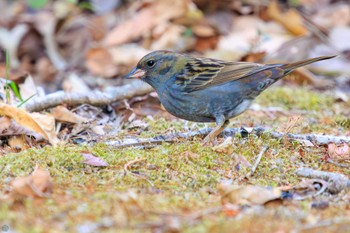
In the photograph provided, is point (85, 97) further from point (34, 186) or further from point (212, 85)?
point (34, 186)

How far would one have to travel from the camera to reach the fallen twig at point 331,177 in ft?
12.1

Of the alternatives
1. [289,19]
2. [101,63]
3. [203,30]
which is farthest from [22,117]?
[289,19]

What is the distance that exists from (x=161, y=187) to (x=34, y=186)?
0.75 m

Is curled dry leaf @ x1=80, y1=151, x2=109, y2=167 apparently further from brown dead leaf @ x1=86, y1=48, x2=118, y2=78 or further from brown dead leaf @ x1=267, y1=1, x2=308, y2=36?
brown dead leaf @ x1=267, y1=1, x2=308, y2=36

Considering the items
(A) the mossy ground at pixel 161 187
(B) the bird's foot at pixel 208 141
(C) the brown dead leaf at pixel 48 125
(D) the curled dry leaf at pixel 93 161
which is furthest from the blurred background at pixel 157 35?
(D) the curled dry leaf at pixel 93 161

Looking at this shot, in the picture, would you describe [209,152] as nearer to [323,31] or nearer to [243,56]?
[243,56]

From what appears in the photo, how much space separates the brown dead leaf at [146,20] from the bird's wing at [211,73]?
3.95 meters

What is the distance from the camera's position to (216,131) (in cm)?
477

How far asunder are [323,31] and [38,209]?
22.6ft

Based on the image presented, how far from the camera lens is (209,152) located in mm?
4215

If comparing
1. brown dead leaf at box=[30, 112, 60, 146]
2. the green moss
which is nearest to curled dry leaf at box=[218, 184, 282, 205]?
brown dead leaf at box=[30, 112, 60, 146]

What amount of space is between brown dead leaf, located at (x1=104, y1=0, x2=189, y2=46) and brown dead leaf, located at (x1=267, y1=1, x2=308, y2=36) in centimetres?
131

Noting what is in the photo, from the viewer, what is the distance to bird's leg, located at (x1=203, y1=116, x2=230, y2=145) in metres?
4.52

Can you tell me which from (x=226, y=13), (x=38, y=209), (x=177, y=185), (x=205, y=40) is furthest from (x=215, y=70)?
(x=226, y=13)
